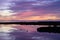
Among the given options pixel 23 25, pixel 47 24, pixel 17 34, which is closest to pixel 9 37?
pixel 17 34

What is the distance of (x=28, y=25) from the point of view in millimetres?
1438

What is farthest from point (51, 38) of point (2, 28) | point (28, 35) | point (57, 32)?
point (2, 28)

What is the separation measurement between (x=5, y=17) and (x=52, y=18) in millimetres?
543

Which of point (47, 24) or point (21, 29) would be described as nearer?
point (47, 24)

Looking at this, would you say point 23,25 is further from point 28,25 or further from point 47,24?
point 47,24

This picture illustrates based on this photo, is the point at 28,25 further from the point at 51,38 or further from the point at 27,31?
the point at 51,38

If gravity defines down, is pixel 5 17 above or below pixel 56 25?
above

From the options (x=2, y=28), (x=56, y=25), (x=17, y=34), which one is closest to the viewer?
(x=56, y=25)

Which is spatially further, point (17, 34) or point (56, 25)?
point (17, 34)

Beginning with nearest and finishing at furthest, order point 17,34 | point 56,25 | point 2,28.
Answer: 1. point 56,25
2. point 2,28
3. point 17,34

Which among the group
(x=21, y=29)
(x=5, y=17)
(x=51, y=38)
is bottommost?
(x=51, y=38)

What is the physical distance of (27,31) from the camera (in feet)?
5.11

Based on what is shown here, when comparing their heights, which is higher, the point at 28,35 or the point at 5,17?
the point at 5,17

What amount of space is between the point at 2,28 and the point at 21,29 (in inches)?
8.9
